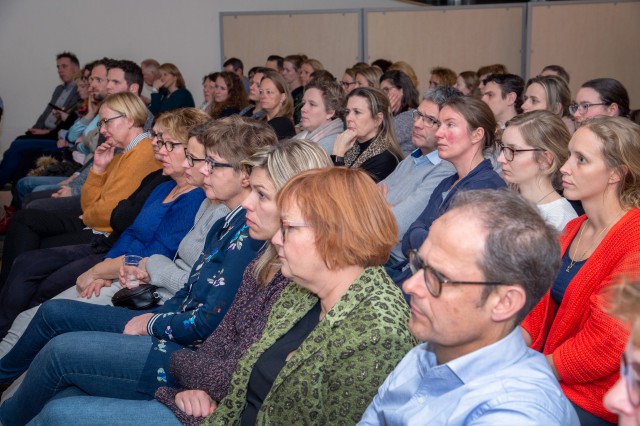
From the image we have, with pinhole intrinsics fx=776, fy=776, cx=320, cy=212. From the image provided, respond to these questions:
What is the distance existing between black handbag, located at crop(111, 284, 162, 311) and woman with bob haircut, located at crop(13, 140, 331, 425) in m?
0.64

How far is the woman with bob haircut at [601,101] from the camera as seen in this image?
3.81 meters

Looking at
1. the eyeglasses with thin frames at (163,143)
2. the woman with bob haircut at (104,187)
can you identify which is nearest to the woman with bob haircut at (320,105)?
the woman with bob haircut at (104,187)

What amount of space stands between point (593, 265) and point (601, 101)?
2.07 metres

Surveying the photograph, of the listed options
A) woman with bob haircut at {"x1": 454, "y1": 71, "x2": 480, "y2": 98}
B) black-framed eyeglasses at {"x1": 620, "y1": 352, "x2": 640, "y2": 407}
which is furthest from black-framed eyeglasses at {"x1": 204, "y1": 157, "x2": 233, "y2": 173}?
woman with bob haircut at {"x1": 454, "y1": 71, "x2": 480, "y2": 98}

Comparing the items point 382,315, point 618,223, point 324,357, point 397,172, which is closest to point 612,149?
point 618,223

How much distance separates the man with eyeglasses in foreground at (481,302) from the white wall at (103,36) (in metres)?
7.31

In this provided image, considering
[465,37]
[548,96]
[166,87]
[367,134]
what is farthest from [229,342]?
[166,87]

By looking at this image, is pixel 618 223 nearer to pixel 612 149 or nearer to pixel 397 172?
pixel 612 149

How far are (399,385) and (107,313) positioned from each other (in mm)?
1509

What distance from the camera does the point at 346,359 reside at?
5.27 feet

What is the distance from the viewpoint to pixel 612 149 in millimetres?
2102

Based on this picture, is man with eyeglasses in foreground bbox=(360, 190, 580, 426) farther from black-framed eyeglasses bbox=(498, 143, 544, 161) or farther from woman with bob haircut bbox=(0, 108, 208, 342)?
woman with bob haircut bbox=(0, 108, 208, 342)

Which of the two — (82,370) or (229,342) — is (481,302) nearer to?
(229,342)

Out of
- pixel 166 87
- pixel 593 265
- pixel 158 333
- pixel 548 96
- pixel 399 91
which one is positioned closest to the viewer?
pixel 593 265
